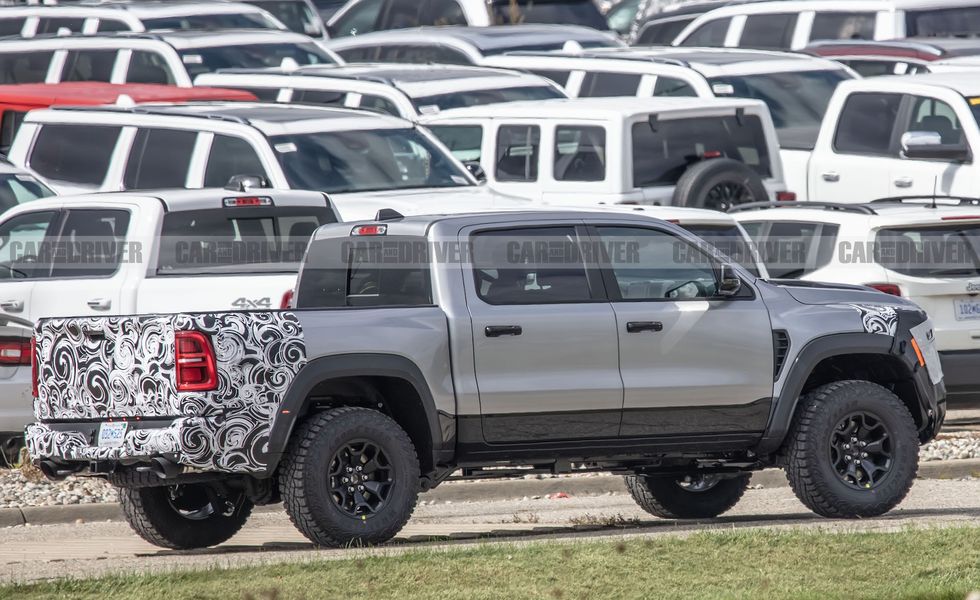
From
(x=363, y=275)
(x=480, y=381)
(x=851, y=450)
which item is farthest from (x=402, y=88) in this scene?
(x=480, y=381)

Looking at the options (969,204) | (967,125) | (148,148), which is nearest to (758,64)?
(967,125)

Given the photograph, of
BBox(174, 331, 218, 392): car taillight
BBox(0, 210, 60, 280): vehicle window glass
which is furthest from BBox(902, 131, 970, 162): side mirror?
BBox(174, 331, 218, 392): car taillight

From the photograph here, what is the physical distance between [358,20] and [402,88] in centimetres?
1191

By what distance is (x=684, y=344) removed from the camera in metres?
10.0

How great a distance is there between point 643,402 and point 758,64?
9.85 m

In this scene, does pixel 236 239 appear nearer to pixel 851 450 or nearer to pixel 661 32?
pixel 851 450

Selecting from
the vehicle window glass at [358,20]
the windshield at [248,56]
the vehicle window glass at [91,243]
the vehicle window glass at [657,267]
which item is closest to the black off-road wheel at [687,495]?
the vehicle window glass at [657,267]

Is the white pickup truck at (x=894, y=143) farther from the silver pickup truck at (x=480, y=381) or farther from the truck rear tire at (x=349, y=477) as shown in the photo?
the truck rear tire at (x=349, y=477)

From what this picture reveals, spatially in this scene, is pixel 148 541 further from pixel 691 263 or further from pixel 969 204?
pixel 969 204

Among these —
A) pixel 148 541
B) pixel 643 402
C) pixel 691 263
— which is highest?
pixel 691 263

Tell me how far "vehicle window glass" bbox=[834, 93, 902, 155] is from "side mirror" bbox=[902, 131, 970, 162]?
772 millimetres

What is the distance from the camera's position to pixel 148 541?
1015 cm

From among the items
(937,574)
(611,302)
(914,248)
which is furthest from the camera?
(914,248)

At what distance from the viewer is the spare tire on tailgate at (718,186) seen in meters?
15.7
